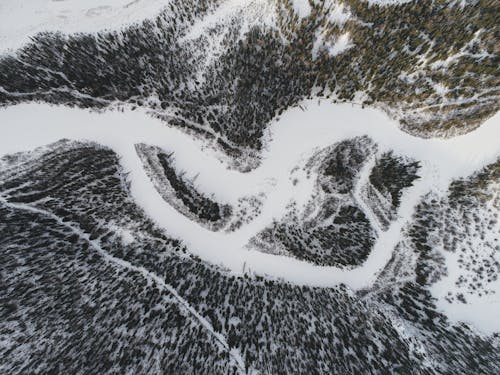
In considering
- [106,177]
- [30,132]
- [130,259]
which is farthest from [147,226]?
[30,132]

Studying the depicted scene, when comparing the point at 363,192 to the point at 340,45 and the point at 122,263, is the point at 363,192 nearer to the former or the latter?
the point at 340,45

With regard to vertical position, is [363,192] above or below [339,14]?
below

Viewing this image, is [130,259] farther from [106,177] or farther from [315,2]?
[315,2]

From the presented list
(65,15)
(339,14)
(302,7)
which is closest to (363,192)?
(339,14)

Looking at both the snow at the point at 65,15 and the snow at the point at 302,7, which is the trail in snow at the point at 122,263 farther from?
the snow at the point at 302,7

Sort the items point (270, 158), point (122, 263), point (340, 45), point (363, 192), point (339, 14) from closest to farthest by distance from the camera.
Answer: point (122, 263)
point (339, 14)
point (340, 45)
point (363, 192)
point (270, 158)

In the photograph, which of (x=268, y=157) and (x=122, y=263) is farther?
(x=268, y=157)
